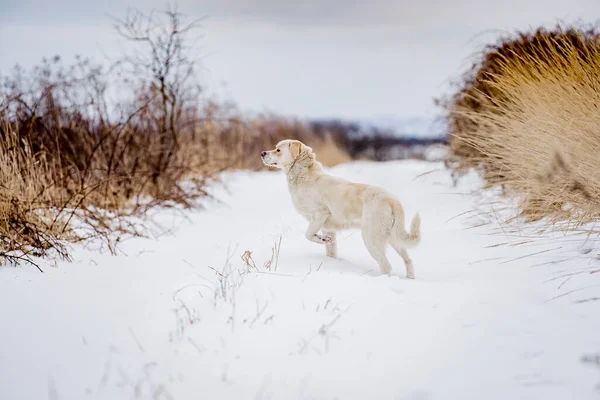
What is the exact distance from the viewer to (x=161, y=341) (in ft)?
7.04

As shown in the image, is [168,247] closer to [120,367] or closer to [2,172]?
[2,172]

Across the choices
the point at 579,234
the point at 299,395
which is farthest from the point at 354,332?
the point at 579,234

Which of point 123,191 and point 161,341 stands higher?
point 123,191

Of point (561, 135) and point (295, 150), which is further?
point (295, 150)

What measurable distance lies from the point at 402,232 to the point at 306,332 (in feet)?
4.86

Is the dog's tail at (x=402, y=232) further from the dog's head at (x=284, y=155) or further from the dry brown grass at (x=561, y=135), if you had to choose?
the dog's head at (x=284, y=155)

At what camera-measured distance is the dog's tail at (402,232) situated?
10.8 ft

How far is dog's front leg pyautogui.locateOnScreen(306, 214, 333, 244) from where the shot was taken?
379 cm

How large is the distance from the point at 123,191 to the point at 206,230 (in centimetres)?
134

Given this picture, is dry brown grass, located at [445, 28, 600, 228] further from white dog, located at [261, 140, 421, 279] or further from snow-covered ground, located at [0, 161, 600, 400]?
Answer: white dog, located at [261, 140, 421, 279]

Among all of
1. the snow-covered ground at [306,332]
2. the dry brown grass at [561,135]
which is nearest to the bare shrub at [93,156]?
the snow-covered ground at [306,332]

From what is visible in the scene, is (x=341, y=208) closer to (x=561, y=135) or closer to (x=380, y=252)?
(x=380, y=252)

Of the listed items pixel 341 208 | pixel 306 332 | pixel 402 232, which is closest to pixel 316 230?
pixel 341 208

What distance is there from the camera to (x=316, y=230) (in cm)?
389
